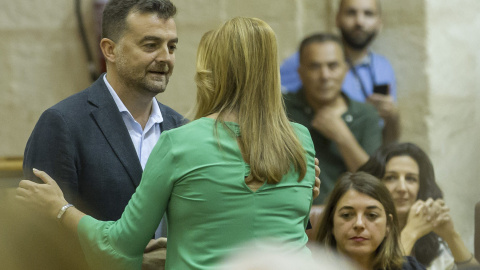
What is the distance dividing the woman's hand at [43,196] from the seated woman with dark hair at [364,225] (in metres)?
1.44

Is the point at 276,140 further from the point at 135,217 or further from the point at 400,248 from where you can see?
the point at 400,248

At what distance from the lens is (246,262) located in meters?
1.11

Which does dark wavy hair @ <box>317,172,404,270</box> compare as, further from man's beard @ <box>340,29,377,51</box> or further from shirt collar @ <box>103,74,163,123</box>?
man's beard @ <box>340,29,377,51</box>

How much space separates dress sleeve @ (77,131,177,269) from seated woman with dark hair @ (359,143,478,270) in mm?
2056

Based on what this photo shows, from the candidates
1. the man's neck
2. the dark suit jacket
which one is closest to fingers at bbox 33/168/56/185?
the dark suit jacket

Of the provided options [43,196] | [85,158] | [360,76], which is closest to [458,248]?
[360,76]

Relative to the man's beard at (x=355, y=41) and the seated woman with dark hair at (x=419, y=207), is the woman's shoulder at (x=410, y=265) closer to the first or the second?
the seated woman with dark hair at (x=419, y=207)

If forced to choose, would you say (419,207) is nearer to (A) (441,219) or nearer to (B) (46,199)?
(A) (441,219)

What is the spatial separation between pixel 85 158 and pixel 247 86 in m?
0.60

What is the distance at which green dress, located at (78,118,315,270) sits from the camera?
1882 mm

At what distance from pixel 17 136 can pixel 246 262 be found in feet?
12.0

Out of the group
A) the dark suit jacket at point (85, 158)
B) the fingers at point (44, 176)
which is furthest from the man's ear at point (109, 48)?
the fingers at point (44, 176)

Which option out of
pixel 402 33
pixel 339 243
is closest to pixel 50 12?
pixel 402 33

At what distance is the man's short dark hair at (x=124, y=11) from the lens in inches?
102
